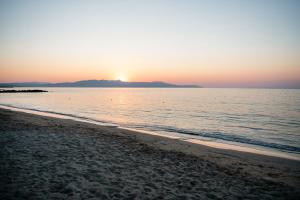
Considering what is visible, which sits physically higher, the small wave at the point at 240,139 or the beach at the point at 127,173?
the beach at the point at 127,173

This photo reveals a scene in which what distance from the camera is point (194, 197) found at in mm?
7926

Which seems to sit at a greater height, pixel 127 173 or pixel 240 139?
pixel 127 173

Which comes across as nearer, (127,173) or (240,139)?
(127,173)

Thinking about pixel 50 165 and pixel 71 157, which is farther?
pixel 71 157

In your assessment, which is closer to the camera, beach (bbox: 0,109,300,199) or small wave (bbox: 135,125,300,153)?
beach (bbox: 0,109,300,199)

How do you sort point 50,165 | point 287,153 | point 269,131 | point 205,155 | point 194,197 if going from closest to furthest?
point 194,197, point 50,165, point 205,155, point 287,153, point 269,131

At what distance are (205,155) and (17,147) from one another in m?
11.4

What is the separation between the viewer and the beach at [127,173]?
25.5 feet

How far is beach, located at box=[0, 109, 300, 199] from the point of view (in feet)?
25.5

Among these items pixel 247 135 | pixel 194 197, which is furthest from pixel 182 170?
pixel 247 135

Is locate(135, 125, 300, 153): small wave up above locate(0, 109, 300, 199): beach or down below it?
below

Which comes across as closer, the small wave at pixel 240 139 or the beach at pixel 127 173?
the beach at pixel 127 173

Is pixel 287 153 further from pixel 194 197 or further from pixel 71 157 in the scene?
pixel 71 157

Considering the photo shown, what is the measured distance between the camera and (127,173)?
9734mm
